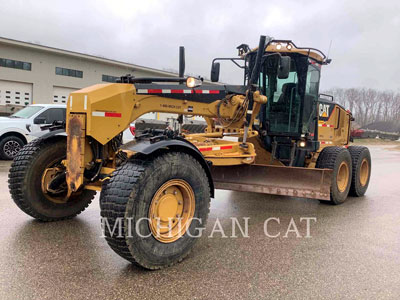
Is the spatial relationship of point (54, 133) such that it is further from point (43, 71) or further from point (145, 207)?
point (43, 71)

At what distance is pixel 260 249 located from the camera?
4.03 m

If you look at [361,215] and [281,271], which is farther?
[361,215]

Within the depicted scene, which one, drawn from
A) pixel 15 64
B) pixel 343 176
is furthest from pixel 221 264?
pixel 15 64

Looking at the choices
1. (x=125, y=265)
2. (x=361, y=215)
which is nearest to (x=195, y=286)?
(x=125, y=265)

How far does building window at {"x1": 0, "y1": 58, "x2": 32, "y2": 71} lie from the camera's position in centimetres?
2481

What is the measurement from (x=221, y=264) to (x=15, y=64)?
26806 mm

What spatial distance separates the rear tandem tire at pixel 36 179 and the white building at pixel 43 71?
22.5 meters

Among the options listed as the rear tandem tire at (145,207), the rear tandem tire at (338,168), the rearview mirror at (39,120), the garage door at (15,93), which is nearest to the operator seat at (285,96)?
the rear tandem tire at (338,168)

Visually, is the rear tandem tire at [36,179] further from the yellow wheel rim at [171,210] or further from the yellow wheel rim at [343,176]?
the yellow wheel rim at [343,176]

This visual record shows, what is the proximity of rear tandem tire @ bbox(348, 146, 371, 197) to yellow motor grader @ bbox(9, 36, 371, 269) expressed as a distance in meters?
0.04

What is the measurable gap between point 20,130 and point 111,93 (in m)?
8.05

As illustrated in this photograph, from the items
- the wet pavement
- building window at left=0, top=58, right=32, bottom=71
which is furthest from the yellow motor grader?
building window at left=0, top=58, right=32, bottom=71

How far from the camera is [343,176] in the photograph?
22.9 ft

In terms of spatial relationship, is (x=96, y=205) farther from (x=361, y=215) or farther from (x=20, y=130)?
(x=20, y=130)
